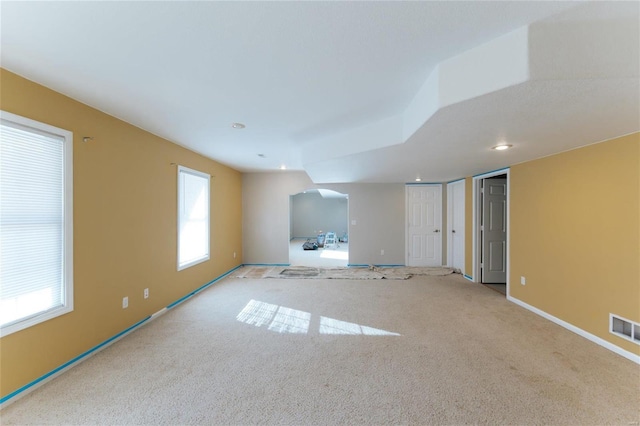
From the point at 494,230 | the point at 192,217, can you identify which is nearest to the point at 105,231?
the point at 192,217

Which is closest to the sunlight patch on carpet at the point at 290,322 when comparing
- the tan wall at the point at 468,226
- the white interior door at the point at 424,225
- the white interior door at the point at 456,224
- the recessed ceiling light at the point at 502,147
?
the recessed ceiling light at the point at 502,147

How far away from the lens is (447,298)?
13.2 ft

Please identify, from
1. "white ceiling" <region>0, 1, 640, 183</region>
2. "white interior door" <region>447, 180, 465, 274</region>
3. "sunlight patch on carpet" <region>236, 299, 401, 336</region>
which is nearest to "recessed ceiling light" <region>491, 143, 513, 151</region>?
"white ceiling" <region>0, 1, 640, 183</region>

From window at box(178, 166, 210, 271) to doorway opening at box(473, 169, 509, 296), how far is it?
16.8ft

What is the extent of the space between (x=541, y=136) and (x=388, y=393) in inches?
105

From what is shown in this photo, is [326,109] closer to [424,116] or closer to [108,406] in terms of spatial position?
[424,116]

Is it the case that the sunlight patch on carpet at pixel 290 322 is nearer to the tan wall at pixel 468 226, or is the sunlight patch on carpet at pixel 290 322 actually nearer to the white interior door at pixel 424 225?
the tan wall at pixel 468 226

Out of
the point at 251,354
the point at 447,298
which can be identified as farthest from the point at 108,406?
the point at 447,298

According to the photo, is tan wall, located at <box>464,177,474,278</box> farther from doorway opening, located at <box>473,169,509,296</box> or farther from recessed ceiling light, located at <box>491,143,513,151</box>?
recessed ceiling light, located at <box>491,143,513,151</box>

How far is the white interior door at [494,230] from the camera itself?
4.76m

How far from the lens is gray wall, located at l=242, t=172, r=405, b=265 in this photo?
632 centimetres

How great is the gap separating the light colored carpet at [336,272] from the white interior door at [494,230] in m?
0.89

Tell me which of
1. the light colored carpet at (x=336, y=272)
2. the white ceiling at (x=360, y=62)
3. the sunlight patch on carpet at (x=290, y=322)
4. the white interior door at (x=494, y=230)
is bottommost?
the sunlight patch on carpet at (x=290, y=322)

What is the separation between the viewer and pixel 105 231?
2.57 metres
